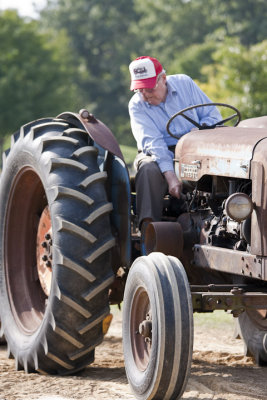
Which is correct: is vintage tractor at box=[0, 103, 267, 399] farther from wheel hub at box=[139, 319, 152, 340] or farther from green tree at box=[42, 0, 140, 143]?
green tree at box=[42, 0, 140, 143]

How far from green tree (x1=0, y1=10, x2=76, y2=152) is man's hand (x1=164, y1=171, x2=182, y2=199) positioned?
124 feet

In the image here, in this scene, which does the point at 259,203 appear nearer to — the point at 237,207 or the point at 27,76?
the point at 237,207

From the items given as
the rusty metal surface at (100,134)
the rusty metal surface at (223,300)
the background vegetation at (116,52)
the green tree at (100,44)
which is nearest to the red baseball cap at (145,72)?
the rusty metal surface at (100,134)

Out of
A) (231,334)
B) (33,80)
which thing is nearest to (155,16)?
(33,80)

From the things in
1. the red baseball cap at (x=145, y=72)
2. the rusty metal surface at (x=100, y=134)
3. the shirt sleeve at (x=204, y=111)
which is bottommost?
the rusty metal surface at (x=100, y=134)

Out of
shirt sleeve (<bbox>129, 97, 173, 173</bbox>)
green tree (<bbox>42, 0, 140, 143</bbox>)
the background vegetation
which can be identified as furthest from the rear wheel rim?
green tree (<bbox>42, 0, 140, 143</bbox>)

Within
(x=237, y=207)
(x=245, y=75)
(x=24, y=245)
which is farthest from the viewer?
(x=245, y=75)

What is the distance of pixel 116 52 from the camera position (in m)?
68.8

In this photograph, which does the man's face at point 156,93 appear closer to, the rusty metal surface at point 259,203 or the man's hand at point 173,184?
the man's hand at point 173,184

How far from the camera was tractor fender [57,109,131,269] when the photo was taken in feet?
19.2

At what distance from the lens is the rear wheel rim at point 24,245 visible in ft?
21.7

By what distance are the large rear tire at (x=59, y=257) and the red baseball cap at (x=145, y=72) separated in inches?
22.9

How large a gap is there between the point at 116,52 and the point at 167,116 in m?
63.2

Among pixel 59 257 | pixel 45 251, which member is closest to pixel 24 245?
pixel 45 251
